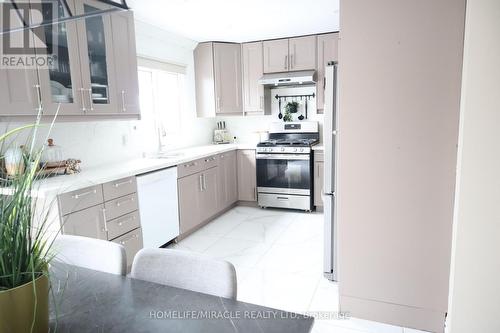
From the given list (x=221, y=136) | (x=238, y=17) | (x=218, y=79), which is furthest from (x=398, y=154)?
(x=221, y=136)

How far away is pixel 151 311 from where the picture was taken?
931 millimetres

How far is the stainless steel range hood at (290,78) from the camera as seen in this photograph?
4.11m

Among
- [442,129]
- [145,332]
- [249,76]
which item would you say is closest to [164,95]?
[249,76]

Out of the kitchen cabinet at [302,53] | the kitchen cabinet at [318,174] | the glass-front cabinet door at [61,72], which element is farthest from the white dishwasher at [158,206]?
the kitchen cabinet at [302,53]

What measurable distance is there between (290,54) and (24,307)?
4129mm

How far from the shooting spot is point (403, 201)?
188 cm

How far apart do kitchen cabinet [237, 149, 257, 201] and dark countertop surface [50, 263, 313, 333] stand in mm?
3468

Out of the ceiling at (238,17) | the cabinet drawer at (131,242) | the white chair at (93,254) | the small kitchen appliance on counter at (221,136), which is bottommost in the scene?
the cabinet drawer at (131,242)

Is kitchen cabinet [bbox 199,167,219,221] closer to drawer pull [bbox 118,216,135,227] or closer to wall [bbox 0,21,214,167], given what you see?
wall [bbox 0,21,214,167]

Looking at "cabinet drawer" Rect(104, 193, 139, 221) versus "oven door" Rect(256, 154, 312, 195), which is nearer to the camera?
"cabinet drawer" Rect(104, 193, 139, 221)

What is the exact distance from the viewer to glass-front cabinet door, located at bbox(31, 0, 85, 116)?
7.16 ft

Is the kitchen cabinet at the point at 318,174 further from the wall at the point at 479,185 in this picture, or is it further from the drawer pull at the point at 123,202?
the wall at the point at 479,185

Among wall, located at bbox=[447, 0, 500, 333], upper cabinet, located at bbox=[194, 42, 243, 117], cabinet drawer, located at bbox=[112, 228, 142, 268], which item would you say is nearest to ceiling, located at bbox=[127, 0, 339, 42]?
upper cabinet, located at bbox=[194, 42, 243, 117]

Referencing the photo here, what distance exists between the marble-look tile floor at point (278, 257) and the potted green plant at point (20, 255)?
5.56 feet
